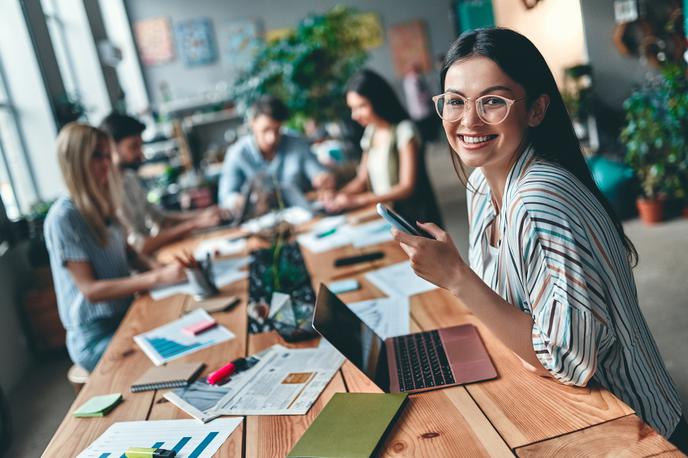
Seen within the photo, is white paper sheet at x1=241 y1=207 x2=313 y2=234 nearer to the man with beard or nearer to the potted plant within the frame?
the man with beard

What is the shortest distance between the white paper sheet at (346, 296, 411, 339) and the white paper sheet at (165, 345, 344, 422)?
15 cm

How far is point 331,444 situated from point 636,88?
431 centimetres

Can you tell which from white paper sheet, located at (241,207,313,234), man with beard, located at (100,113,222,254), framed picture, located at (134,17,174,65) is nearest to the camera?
white paper sheet, located at (241,207,313,234)

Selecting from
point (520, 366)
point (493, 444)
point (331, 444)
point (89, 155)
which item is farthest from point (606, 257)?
point (89, 155)

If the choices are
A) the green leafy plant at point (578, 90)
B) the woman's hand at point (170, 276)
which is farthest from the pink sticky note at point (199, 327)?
the green leafy plant at point (578, 90)

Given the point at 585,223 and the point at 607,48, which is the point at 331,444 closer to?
the point at 585,223

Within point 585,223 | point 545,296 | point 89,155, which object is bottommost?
point 545,296

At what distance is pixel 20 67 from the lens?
4.53 m

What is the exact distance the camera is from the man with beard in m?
3.16

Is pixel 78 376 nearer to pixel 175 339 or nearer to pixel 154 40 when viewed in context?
pixel 175 339

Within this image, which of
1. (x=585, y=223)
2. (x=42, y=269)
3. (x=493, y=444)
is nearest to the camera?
(x=493, y=444)

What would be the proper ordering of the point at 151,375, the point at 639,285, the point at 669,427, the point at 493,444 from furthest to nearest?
1. the point at 639,285
2. the point at 151,375
3. the point at 669,427
4. the point at 493,444

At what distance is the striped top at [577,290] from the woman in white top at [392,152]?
179 centimetres

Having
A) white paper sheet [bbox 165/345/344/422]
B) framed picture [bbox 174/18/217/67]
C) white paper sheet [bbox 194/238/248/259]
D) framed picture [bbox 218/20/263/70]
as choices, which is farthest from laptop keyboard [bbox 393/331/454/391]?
framed picture [bbox 174/18/217/67]
